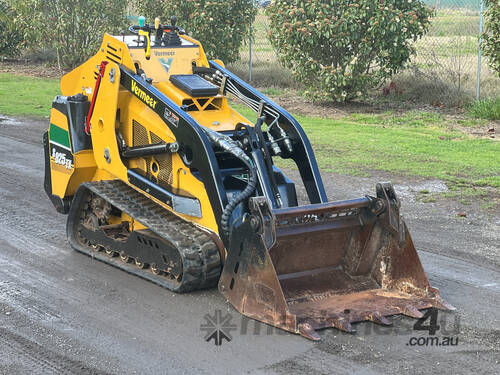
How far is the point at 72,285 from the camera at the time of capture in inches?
265

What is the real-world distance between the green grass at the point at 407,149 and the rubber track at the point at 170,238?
4247mm

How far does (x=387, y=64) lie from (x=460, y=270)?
8536mm

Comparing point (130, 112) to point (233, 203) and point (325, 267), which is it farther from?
point (325, 267)

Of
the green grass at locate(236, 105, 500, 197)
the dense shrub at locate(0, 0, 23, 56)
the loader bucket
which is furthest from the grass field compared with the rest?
the dense shrub at locate(0, 0, 23, 56)

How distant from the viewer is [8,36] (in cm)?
2314

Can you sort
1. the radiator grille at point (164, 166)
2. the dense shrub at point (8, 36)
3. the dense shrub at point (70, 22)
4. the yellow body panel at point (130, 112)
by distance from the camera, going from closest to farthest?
the radiator grille at point (164, 166), the yellow body panel at point (130, 112), the dense shrub at point (70, 22), the dense shrub at point (8, 36)

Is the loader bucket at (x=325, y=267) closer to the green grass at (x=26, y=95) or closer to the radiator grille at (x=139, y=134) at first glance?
the radiator grille at (x=139, y=134)

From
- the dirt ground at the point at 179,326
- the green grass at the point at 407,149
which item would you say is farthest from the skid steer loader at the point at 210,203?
the green grass at the point at 407,149

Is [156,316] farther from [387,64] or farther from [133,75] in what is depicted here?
[387,64]

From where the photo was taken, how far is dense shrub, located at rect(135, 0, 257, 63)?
17.6 metres

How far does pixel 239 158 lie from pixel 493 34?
357 inches

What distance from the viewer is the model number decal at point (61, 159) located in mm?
7980

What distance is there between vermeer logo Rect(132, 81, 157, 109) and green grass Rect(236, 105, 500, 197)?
4.34 m

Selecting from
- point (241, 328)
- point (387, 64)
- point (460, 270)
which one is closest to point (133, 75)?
point (241, 328)
